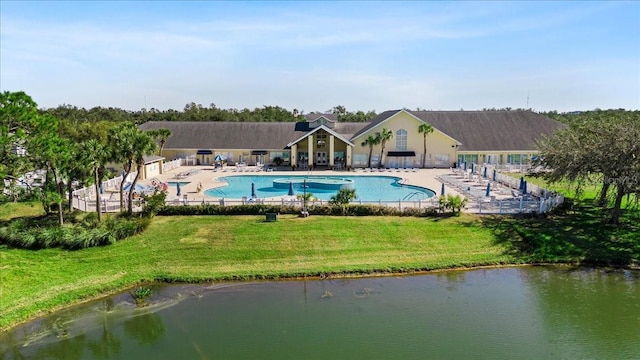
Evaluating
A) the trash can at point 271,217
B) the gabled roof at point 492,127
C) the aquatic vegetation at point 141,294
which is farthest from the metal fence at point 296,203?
the gabled roof at point 492,127

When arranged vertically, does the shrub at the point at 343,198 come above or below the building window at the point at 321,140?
below

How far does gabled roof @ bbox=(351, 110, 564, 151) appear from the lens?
2141 inches

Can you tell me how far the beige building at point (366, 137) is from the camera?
52.8 m

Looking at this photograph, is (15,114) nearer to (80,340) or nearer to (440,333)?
(80,340)

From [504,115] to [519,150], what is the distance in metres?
6.79

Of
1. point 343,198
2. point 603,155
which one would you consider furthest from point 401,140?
point 603,155

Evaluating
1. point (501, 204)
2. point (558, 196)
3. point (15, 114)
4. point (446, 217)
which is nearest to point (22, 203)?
point (15, 114)

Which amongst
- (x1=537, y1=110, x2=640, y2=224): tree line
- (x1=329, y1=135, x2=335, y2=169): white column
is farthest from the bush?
(x1=329, y1=135, x2=335, y2=169): white column

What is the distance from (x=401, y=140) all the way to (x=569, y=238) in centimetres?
2820

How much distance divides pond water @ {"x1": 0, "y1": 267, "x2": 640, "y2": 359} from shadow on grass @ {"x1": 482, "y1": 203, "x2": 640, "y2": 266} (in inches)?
82.6

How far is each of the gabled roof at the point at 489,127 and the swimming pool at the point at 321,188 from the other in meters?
9.65

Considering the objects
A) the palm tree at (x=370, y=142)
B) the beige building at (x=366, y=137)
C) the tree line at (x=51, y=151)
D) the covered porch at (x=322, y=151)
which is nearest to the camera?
the tree line at (x=51, y=151)

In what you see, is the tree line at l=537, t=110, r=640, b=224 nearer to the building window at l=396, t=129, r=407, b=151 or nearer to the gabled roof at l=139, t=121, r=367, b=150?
the building window at l=396, t=129, r=407, b=151

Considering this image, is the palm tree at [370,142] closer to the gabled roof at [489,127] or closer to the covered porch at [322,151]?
the gabled roof at [489,127]
